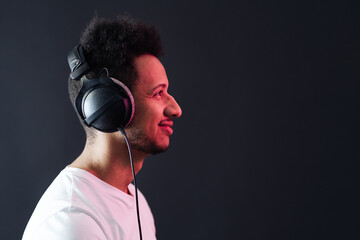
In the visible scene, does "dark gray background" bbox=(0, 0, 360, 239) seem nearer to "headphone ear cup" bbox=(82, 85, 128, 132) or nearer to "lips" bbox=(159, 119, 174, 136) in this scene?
"lips" bbox=(159, 119, 174, 136)

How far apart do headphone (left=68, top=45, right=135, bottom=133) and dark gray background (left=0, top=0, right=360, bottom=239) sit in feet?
1.96

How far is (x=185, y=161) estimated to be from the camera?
4.23 ft

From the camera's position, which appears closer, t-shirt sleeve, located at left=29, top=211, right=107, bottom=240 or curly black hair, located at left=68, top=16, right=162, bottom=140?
t-shirt sleeve, located at left=29, top=211, right=107, bottom=240

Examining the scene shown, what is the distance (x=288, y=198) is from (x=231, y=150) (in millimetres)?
332

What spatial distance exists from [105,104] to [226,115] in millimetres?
725

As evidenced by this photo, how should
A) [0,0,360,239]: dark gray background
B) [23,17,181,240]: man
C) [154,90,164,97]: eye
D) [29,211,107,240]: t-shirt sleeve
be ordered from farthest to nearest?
1. [0,0,360,239]: dark gray background
2. [154,90,164,97]: eye
3. [23,17,181,240]: man
4. [29,211,107,240]: t-shirt sleeve

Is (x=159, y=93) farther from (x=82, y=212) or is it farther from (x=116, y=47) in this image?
(x=82, y=212)

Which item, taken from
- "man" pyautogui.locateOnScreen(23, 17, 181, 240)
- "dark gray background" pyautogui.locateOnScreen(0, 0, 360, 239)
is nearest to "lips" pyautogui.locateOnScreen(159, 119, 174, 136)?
"man" pyautogui.locateOnScreen(23, 17, 181, 240)

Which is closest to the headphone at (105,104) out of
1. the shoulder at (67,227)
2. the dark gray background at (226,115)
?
the shoulder at (67,227)

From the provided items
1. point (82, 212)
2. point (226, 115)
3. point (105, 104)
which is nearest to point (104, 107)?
point (105, 104)

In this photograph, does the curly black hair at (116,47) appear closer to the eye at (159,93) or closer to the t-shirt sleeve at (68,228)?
the eye at (159,93)

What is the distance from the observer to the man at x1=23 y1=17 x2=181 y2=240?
0.73 metres

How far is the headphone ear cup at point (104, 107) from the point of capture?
692 millimetres

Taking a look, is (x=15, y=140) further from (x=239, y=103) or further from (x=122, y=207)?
(x=239, y=103)
